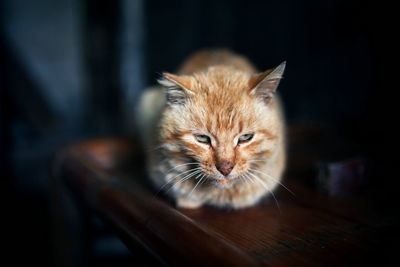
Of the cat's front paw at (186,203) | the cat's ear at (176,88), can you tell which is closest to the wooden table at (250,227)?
the cat's front paw at (186,203)

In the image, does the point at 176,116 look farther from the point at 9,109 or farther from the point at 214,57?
the point at 9,109

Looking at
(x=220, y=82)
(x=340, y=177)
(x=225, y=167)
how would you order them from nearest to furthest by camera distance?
(x=225, y=167)
(x=220, y=82)
(x=340, y=177)

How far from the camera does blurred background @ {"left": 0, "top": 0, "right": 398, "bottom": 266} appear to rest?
1.45m

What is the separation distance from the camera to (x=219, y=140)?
31.9 inches

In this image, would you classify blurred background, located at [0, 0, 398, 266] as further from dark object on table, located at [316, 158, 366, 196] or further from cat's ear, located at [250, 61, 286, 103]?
cat's ear, located at [250, 61, 286, 103]

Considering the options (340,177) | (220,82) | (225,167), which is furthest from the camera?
(340,177)

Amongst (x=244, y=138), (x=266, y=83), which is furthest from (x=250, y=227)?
(x=266, y=83)

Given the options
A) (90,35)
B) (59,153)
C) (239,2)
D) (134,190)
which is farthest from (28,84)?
(134,190)

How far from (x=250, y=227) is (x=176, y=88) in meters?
0.44

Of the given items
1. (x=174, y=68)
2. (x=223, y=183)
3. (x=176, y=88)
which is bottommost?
(x=223, y=183)

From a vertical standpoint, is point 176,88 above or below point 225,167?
above

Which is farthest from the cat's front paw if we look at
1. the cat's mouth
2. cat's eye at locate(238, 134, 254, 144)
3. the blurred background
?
the blurred background

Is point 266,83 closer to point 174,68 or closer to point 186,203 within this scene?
point 186,203

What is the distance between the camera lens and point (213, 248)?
59 centimetres
